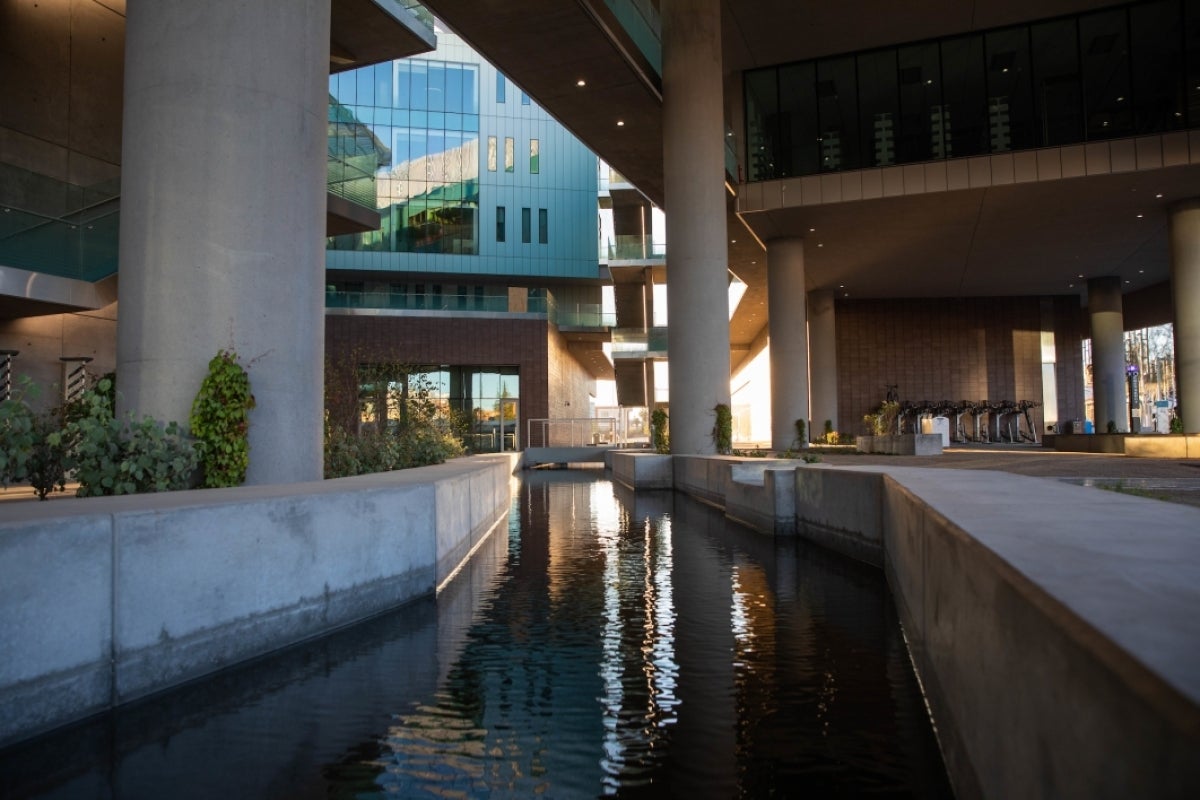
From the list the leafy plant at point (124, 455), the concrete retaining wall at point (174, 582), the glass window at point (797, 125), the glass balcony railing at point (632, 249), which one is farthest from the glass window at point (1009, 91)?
the leafy plant at point (124, 455)

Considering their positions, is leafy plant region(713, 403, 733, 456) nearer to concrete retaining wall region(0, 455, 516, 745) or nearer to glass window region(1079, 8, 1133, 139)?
glass window region(1079, 8, 1133, 139)

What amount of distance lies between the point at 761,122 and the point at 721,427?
38.5 feet

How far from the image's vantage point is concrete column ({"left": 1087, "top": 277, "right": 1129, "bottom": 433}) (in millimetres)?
37219

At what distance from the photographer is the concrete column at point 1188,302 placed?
82.6 ft

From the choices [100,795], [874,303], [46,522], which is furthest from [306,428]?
[874,303]

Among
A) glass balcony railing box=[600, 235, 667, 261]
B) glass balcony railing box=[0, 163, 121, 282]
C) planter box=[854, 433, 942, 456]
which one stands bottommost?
planter box=[854, 433, 942, 456]

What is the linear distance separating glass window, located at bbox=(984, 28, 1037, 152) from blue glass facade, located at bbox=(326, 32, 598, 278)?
2243 cm

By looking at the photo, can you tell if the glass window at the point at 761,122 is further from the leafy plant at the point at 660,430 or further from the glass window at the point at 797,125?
the leafy plant at the point at 660,430

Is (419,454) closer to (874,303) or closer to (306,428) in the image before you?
(306,428)

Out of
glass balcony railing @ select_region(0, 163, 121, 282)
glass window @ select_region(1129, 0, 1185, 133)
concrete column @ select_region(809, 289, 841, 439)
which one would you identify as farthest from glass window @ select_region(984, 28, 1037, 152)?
glass balcony railing @ select_region(0, 163, 121, 282)

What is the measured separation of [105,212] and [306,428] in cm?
1088

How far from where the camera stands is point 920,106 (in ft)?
85.6

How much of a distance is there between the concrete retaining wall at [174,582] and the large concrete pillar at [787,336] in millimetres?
24327

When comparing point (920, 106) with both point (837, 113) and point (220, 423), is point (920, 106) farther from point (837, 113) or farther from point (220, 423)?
point (220, 423)
